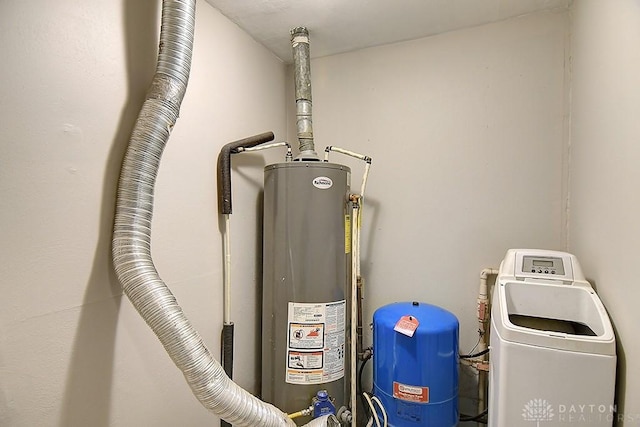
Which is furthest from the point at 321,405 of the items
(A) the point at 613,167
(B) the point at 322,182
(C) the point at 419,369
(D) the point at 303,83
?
(D) the point at 303,83

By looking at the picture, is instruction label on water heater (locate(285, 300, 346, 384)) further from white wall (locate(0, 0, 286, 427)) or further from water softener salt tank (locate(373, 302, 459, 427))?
white wall (locate(0, 0, 286, 427))

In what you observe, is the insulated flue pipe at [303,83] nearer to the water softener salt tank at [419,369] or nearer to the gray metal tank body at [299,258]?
the gray metal tank body at [299,258]

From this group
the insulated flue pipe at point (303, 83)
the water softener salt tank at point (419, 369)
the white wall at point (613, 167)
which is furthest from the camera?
the insulated flue pipe at point (303, 83)

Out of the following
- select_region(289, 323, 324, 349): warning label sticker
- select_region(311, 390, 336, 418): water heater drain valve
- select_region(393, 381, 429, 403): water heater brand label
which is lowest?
select_region(311, 390, 336, 418): water heater drain valve

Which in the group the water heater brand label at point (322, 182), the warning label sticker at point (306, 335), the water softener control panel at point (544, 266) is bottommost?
the warning label sticker at point (306, 335)

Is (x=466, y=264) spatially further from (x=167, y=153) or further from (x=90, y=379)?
(x=90, y=379)

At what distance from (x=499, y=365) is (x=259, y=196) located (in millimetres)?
1346

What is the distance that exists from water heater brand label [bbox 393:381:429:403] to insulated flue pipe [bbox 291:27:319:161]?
121cm

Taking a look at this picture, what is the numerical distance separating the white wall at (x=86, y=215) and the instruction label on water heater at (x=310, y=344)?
1.20ft

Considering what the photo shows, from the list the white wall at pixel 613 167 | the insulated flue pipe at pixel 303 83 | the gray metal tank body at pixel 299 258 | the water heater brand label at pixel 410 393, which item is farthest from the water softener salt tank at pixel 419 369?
the insulated flue pipe at pixel 303 83

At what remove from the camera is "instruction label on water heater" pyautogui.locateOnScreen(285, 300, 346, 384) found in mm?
1509

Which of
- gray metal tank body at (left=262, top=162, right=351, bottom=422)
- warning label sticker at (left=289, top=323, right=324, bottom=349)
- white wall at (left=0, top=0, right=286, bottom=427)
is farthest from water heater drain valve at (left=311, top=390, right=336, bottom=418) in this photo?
white wall at (left=0, top=0, right=286, bottom=427)

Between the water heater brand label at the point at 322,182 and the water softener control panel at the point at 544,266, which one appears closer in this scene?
the water softener control panel at the point at 544,266

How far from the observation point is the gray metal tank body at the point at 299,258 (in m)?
1.53
